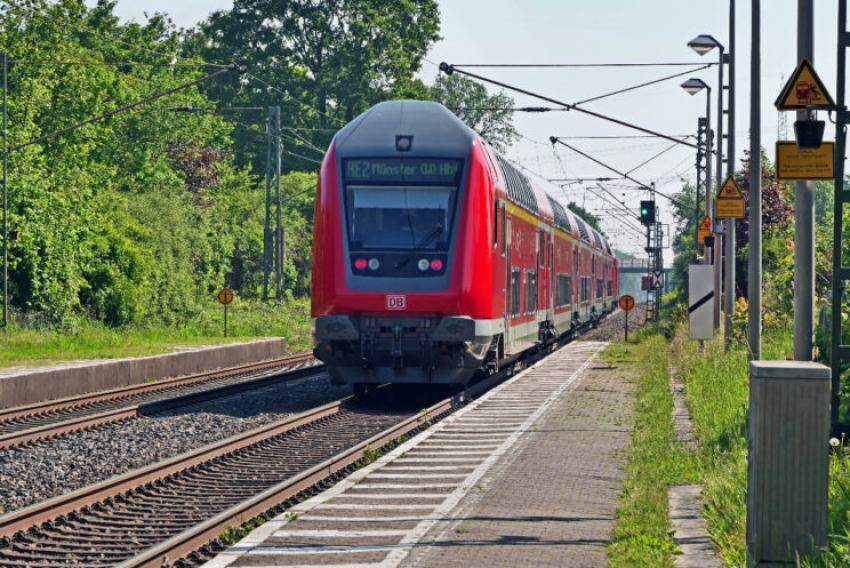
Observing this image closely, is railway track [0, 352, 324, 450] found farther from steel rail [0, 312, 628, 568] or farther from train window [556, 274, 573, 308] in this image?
train window [556, 274, 573, 308]

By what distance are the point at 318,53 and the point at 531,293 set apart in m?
43.0

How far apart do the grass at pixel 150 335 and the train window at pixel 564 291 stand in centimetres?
855

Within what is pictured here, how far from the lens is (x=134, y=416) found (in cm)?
1816

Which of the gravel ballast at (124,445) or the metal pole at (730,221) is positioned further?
the metal pole at (730,221)

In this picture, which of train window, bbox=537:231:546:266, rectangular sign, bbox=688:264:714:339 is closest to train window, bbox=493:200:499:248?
rectangular sign, bbox=688:264:714:339

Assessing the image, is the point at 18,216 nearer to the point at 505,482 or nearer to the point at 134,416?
the point at 134,416

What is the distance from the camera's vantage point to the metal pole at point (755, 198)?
18.0m

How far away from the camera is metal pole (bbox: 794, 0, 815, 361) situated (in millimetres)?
11242

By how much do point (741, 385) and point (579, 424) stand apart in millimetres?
2205

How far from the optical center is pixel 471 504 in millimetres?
10367

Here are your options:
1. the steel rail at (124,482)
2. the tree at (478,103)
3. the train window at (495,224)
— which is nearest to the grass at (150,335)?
the train window at (495,224)

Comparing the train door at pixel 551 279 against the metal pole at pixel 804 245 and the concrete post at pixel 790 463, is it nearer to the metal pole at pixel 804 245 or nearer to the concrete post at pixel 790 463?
the metal pole at pixel 804 245

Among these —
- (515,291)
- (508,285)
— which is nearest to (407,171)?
(508,285)

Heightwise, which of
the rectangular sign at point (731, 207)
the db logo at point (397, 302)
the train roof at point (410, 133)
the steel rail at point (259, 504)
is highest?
the train roof at point (410, 133)
